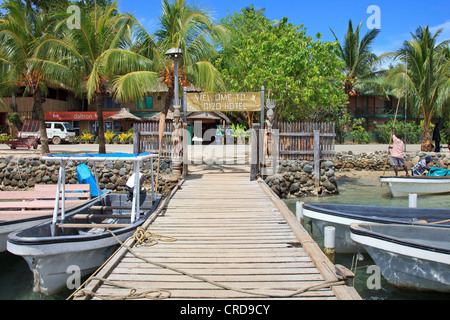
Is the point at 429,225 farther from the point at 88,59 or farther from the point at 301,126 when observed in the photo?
the point at 88,59

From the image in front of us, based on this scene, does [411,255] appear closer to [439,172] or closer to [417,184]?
[417,184]

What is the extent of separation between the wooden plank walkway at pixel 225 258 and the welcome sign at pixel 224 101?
3966 mm

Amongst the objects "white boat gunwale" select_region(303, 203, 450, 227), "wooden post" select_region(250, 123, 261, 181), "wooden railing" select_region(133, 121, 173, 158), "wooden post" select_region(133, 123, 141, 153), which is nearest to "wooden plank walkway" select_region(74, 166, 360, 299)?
"white boat gunwale" select_region(303, 203, 450, 227)

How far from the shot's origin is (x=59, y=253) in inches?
217

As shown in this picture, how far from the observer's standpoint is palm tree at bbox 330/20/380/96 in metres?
28.8

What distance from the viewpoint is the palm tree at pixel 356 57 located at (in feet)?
94.6

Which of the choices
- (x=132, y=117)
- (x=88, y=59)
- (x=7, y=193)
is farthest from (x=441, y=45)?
(x=7, y=193)

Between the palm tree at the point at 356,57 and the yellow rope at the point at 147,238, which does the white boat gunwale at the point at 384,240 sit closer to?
the yellow rope at the point at 147,238

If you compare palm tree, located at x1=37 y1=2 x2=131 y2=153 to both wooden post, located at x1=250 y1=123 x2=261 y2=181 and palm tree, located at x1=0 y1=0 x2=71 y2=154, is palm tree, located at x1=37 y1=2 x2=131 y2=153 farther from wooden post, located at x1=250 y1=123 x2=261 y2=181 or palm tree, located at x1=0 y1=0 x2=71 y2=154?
wooden post, located at x1=250 y1=123 x2=261 y2=181

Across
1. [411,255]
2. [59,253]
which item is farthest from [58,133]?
[411,255]

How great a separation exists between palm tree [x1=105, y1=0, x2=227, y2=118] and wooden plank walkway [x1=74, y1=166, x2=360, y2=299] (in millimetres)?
5751

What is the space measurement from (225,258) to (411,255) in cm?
291

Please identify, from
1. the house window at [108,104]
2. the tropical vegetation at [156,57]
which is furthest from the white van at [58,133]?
the tropical vegetation at [156,57]

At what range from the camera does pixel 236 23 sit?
78.7 ft
